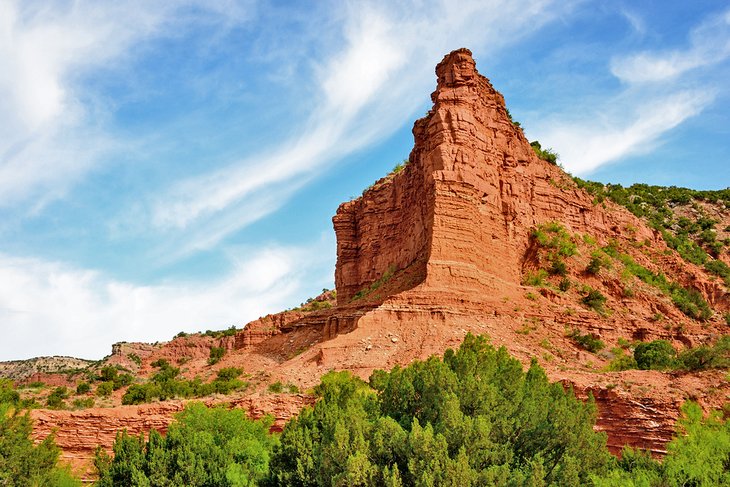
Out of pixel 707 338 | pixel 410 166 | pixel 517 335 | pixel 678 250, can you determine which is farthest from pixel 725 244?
pixel 517 335

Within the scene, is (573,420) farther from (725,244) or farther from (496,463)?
(725,244)

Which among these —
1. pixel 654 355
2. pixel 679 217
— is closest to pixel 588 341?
pixel 654 355

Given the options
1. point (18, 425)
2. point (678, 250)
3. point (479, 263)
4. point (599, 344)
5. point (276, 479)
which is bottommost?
point (276, 479)

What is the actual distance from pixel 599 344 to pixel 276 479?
24379mm

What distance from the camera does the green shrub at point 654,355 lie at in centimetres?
3922

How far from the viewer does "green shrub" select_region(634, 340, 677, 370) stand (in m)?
39.2

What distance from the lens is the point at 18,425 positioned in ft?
87.3

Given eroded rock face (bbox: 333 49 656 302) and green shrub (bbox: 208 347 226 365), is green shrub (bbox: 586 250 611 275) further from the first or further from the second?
green shrub (bbox: 208 347 226 365)

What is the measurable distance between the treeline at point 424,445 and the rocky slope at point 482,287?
4843mm

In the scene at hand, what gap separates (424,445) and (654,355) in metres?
23.9

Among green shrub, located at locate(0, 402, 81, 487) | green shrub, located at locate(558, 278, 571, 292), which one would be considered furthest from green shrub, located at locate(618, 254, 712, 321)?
green shrub, located at locate(0, 402, 81, 487)

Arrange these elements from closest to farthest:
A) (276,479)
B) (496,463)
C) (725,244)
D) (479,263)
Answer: (496,463), (276,479), (479,263), (725,244)

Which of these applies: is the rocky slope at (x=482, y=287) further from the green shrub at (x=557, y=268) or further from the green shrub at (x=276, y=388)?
the green shrub at (x=276, y=388)

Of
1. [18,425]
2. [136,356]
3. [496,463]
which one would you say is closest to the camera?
[496,463]
